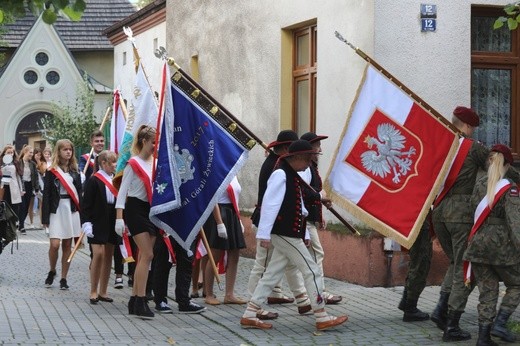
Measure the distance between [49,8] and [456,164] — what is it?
427 centimetres

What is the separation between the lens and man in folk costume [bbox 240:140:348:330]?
10531 millimetres

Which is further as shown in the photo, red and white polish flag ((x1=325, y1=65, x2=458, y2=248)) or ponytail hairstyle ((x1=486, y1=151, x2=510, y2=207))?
red and white polish flag ((x1=325, y1=65, x2=458, y2=248))

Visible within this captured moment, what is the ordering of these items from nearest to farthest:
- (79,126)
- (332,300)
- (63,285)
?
(332,300) → (63,285) → (79,126)

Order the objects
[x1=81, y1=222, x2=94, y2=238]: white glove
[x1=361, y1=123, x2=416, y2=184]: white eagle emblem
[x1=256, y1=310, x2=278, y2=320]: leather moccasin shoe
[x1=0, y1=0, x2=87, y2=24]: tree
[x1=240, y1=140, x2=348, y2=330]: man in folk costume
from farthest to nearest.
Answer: [x1=81, y1=222, x2=94, y2=238]: white glove < [x1=256, y1=310, x2=278, y2=320]: leather moccasin shoe < [x1=361, y1=123, x2=416, y2=184]: white eagle emblem < [x1=240, y1=140, x2=348, y2=330]: man in folk costume < [x1=0, y1=0, x2=87, y2=24]: tree

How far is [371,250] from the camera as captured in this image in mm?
13625

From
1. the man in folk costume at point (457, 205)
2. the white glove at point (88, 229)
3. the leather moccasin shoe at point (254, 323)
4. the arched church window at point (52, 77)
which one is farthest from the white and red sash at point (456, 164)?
the arched church window at point (52, 77)

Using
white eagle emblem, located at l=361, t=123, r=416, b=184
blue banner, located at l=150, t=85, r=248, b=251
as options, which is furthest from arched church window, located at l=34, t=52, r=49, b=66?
white eagle emblem, located at l=361, t=123, r=416, b=184

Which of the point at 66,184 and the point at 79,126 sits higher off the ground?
the point at 79,126

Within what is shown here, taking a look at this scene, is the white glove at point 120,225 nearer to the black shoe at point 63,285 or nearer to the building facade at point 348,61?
the black shoe at point 63,285

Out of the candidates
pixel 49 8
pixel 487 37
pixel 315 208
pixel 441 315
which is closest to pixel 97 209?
pixel 315 208

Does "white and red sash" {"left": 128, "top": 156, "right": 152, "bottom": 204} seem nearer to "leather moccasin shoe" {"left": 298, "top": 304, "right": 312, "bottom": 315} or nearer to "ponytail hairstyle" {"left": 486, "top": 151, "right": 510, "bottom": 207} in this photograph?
"leather moccasin shoe" {"left": 298, "top": 304, "right": 312, "bottom": 315}

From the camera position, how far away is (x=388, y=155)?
10914 mm

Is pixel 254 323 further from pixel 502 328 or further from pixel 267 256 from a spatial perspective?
pixel 502 328

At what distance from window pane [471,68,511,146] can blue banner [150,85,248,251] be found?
432 cm
